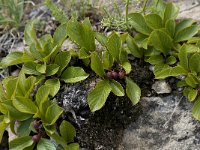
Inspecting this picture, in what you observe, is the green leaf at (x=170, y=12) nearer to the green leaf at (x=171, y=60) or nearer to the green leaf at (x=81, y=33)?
the green leaf at (x=171, y=60)

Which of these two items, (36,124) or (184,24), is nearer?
(36,124)

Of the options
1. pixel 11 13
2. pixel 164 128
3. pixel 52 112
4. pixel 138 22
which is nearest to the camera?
pixel 52 112

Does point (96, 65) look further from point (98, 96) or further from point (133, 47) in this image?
point (133, 47)

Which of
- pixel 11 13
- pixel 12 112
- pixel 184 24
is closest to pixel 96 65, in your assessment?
pixel 12 112

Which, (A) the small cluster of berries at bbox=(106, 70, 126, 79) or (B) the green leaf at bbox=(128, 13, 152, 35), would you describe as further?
(B) the green leaf at bbox=(128, 13, 152, 35)

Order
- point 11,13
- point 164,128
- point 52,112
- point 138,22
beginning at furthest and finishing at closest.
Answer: point 11,13
point 138,22
point 164,128
point 52,112

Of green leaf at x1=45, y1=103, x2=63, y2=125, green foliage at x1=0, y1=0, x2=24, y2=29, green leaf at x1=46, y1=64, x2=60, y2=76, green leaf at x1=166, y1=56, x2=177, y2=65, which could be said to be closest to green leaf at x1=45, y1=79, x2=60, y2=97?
green leaf at x1=46, y1=64, x2=60, y2=76

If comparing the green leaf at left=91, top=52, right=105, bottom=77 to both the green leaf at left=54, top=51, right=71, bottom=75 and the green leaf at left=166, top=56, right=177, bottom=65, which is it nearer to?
the green leaf at left=54, top=51, right=71, bottom=75

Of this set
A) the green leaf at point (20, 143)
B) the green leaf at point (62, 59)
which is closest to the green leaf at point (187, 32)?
the green leaf at point (62, 59)
